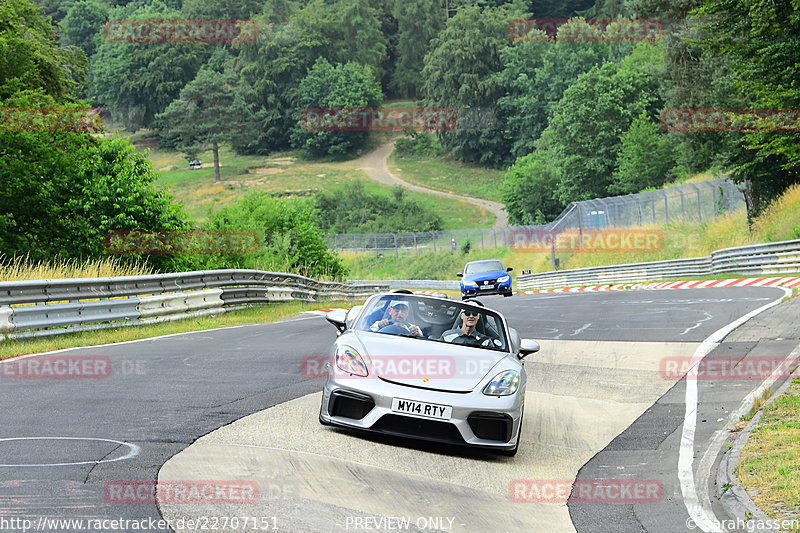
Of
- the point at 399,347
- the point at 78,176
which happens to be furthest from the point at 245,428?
the point at 78,176

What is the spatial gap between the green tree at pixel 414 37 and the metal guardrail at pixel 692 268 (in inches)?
4510

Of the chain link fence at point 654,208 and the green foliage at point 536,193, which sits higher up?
the chain link fence at point 654,208

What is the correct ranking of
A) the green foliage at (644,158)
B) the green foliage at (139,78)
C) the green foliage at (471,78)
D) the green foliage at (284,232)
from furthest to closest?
the green foliage at (139,78) < the green foliage at (471,78) < the green foliage at (644,158) < the green foliage at (284,232)

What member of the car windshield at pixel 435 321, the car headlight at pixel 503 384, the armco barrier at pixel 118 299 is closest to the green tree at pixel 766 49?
the armco barrier at pixel 118 299

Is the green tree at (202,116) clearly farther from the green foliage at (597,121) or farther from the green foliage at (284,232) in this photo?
the green foliage at (284,232)

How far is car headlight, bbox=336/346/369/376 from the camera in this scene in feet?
25.6

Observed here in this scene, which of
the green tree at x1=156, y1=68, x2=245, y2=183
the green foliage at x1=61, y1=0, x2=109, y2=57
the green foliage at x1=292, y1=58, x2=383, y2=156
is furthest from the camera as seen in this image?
the green foliage at x1=61, y1=0, x2=109, y2=57

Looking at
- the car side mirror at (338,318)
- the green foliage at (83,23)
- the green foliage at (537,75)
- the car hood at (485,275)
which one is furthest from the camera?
the green foliage at (83,23)

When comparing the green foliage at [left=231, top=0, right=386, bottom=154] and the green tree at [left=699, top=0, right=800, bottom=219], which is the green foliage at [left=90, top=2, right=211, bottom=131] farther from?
the green tree at [left=699, top=0, right=800, bottom=219]

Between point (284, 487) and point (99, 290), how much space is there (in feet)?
37.6

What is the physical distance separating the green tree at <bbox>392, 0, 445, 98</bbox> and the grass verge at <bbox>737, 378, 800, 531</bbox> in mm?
153694

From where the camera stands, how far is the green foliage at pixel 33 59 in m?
29.3

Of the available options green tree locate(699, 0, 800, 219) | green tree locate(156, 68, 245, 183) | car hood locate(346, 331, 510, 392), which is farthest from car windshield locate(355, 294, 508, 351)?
green tree locate(156, 68, 245, 183)

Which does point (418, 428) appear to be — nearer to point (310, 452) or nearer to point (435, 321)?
point (310, 452)
